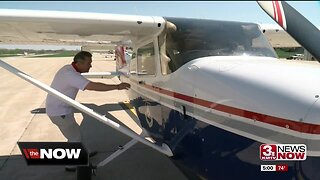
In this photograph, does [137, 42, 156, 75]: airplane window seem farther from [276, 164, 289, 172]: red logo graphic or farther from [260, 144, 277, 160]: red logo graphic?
[276, 164, 289, 172]: red logo graphic

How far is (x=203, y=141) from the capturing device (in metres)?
3.12

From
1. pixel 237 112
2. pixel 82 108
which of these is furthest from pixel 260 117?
pixel 82 108

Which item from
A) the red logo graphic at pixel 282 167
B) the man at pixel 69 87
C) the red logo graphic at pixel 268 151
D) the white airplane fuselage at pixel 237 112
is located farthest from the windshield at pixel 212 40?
the red logo graphic at pixel 282 167

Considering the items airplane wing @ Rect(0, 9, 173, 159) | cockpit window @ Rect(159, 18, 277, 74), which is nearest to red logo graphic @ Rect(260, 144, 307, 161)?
cockpit window @ Rect(159, 18, 277, 74)

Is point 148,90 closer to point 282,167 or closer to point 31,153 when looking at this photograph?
point 31,153

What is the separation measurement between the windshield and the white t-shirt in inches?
51.3

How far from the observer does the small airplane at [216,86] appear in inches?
91.4

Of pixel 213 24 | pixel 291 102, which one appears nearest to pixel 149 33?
pixel 213 24

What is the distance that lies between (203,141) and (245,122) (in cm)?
64

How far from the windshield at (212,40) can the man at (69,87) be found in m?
1.22

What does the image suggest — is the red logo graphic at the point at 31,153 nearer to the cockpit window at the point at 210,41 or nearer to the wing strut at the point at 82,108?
the wing strut at the point at 82,108

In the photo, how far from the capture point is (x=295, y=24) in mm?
2453

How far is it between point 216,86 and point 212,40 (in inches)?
41.8

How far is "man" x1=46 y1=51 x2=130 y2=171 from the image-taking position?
14.1 ft
